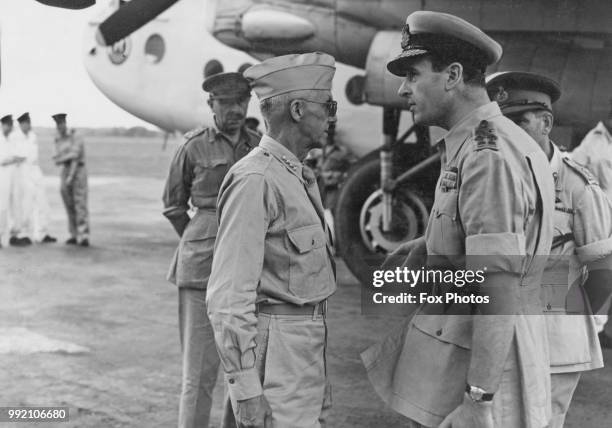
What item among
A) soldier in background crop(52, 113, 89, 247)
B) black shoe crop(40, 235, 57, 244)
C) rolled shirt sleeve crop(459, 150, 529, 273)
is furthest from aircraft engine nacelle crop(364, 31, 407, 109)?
black shoe crop(40, 235, 57, 244)

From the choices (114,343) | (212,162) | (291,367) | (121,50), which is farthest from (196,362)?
(121,50)

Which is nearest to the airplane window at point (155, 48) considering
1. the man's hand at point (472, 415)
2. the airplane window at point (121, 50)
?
the airplane window at point (121, 50)

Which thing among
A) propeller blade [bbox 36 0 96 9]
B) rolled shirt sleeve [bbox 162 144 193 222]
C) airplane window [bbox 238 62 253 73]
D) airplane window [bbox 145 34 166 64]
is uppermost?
airplane window [bbox 145 34 166 64]

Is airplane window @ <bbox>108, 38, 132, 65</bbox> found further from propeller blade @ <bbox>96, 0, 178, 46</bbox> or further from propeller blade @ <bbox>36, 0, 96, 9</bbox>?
propeller blade @ <bbox>36, 0, 96, 9</bbox>

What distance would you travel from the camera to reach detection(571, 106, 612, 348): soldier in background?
494 centimetres

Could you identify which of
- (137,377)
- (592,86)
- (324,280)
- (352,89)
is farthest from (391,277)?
(352,89)

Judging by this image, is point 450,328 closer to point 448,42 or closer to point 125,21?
point 448,42

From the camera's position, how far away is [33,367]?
4.58m

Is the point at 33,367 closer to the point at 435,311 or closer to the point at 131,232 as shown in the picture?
the point at 435,311

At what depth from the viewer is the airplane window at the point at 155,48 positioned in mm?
9711

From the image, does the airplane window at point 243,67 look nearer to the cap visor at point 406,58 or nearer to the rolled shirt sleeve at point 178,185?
the rolled shirt sleeve at point 178,185

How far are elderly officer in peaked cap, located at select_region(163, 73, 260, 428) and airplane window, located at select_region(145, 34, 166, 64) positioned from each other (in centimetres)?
649

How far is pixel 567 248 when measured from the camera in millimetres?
2627

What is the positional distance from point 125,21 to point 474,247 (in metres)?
3.46
